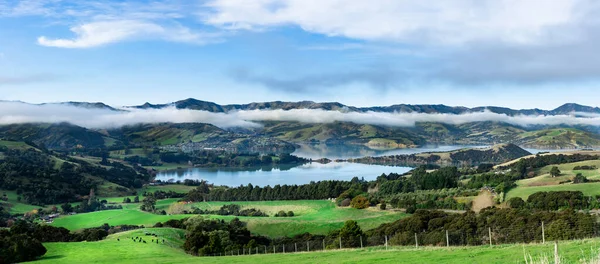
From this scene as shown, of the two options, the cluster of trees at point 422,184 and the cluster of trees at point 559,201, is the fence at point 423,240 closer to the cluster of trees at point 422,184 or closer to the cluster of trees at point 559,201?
the cluster of trees at point 559,201

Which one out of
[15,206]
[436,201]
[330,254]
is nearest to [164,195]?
[15,206]

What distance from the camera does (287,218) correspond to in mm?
65375

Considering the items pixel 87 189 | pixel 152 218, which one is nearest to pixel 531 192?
pixel 152 218

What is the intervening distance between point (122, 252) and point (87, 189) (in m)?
120

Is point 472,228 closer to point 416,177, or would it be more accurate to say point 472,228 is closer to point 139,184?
point 416,177

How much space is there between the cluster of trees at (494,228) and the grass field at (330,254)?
797 centimetres

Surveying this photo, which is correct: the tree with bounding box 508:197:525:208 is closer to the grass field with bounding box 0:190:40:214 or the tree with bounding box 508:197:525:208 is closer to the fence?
the fence

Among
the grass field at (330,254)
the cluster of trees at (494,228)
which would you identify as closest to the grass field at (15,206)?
the grass field at (330,254)

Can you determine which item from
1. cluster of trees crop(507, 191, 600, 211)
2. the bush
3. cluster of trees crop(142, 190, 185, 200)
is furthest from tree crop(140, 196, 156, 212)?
cluster of trees crop(507, 191, 600, 211)

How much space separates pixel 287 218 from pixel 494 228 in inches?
1287

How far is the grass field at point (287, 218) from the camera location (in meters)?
59.0

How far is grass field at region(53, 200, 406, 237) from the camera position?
5903 centimetres

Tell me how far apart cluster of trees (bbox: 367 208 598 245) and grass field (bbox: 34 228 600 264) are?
26.1ft

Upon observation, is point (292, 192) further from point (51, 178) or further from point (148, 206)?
point (51, 178)
